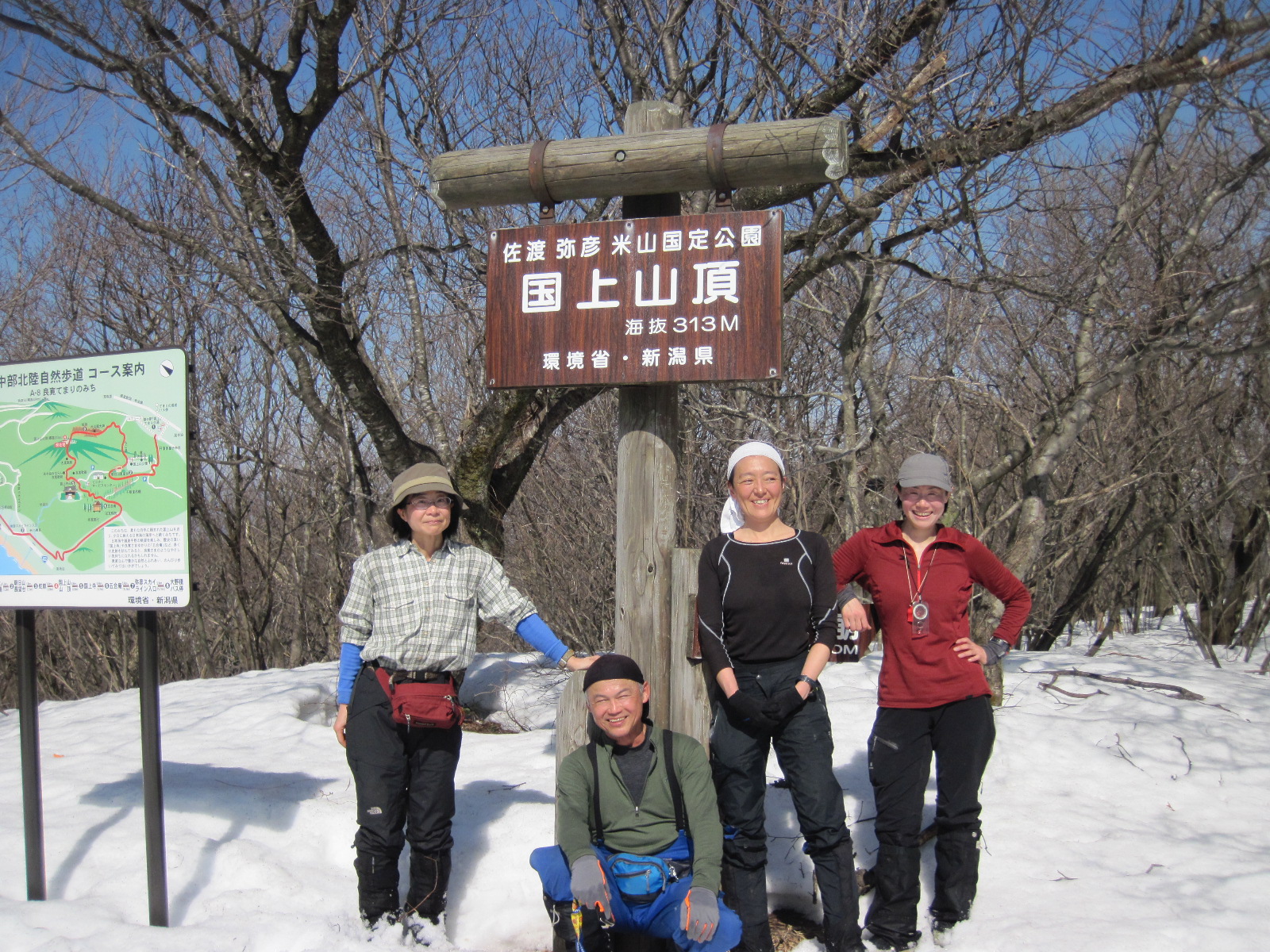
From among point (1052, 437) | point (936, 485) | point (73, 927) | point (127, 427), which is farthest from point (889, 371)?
point (73, 927)

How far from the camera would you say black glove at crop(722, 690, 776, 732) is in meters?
3.08

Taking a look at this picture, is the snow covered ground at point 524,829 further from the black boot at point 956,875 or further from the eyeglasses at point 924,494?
the eyeglasses at point 924,494

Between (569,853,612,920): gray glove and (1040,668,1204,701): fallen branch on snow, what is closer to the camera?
(569,853,612,920): gray glove

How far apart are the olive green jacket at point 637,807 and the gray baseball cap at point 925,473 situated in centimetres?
122

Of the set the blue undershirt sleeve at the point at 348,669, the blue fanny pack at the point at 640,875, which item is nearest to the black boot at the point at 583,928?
the blue fanny pack at the point at 640,875

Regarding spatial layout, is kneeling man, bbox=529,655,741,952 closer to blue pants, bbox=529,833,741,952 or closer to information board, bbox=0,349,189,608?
blue pants, bbox=529,833,741,952

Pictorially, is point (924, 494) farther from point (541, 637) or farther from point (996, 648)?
point (541, 637)

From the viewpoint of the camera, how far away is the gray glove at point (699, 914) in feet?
8.52

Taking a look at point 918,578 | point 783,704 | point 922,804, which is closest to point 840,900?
point 922,804

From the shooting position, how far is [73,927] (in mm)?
3082

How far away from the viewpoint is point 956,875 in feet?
11.0

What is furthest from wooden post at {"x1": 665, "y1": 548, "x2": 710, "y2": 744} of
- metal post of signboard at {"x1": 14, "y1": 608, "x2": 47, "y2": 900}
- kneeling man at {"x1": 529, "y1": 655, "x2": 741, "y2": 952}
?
metal post of signboard at {"x1": 14, "y1": 608, "x2": 47, "y2": 900}

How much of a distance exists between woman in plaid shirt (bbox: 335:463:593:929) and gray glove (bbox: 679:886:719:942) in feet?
2.76

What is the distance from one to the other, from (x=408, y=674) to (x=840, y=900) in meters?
1.63
